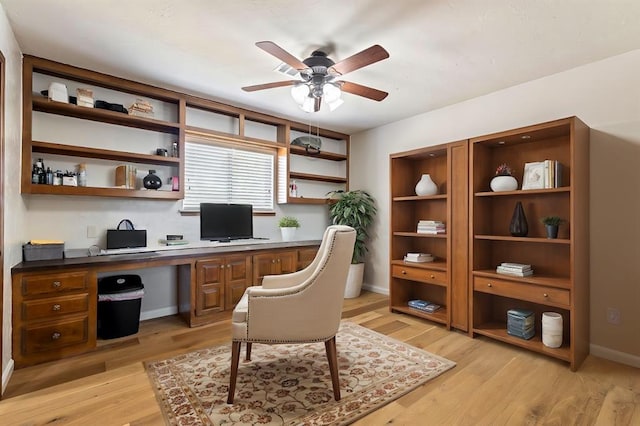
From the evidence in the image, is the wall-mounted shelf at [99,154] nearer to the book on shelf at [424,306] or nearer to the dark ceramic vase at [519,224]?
the book on shelf at [424,306]

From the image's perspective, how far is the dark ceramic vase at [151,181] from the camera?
3.32 m

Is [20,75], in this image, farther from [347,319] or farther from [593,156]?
[593,156]

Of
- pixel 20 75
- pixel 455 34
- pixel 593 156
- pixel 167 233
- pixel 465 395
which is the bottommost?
pixel 465 395

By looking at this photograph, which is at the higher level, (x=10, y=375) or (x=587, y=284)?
(x=587, y=284)

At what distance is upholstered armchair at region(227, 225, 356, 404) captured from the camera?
1.97m

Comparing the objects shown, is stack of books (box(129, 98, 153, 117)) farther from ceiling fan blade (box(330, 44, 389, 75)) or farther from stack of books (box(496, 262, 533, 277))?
stack of books (box(496, 262, 533, 277))

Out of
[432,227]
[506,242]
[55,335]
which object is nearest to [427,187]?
[432,227]

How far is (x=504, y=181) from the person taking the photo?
294 centimetres

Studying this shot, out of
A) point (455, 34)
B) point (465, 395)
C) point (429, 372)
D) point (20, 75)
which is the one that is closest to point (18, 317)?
point (20, 75)

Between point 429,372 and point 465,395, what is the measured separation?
31 centimetres

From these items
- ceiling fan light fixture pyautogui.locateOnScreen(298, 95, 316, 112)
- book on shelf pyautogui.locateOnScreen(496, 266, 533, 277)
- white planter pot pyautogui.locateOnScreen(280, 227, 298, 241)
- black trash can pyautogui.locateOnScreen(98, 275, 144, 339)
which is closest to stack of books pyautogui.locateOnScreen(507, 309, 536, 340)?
book on shelf pyautogui.locateOnScreen(496, 266, 533, 277)

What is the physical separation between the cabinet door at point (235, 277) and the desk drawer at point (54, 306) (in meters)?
1.26

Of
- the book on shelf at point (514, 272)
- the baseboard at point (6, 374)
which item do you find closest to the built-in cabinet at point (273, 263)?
the baseboard at point (6, 374)

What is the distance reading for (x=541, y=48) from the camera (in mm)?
2508
